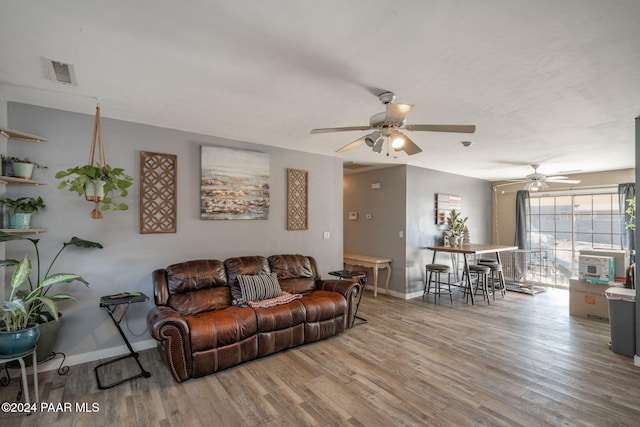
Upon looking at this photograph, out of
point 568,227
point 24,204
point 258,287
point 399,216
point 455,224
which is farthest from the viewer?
point 568,227

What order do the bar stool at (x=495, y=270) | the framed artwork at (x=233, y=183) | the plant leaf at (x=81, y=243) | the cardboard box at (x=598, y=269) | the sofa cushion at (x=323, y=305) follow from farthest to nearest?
the bar stool at (x=495, y=270) → the cardboard box at (x=598, y=269) → the framed artwork at (x=233, y=183) → the sofa cushion at (x=323, y=305) → the plant leaf at (x=81, y=243)

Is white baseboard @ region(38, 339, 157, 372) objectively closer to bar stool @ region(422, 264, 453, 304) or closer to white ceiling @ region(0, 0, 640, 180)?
white ceiling @ region(0, 0, 640, 180)

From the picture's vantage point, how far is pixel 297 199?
4.61 m

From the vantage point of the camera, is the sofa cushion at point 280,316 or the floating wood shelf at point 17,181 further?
the sofa cushion at point 280,316

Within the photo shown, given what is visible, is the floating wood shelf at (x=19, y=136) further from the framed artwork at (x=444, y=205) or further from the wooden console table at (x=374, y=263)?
the framed artwork at (x=444, y=205)

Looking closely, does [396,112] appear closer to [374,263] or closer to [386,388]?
[386,388]

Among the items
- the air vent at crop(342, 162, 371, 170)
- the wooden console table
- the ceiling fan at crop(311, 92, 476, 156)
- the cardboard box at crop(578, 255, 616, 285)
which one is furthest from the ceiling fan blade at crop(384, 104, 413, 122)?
the cardboard box at crop(578, 255, 616, 285)

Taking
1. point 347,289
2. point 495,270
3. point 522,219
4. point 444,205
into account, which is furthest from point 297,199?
point 522,219

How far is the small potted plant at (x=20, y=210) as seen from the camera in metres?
2.61

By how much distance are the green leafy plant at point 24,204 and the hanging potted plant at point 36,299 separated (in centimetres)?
24

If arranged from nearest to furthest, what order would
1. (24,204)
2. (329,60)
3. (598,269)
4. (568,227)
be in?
(329,60) < (24,204) < (598,269) < (568,227)

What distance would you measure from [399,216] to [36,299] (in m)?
5.03

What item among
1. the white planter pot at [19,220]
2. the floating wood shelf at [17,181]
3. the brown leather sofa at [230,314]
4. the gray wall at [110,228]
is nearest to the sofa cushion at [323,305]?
the brown leather sofa at [230,314]

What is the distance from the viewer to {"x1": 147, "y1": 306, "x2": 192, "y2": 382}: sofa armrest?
260cm
